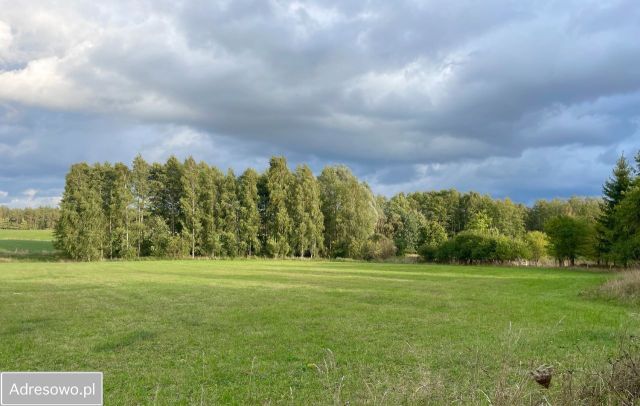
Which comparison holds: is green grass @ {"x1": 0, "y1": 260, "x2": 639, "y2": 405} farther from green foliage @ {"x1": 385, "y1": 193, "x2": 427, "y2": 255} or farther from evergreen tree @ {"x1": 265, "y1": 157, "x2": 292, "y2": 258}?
green foliage @ {"x1": 385, "y1": 193, "x2": 427, "y2": 255}

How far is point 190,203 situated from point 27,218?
324 feet

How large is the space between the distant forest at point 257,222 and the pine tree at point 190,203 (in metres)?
0.17

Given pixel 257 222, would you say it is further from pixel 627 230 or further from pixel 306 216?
pixel 627 230

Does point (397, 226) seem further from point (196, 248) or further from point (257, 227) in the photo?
point (196, 248)

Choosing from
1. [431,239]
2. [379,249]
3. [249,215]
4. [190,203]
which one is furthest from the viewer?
[431,239]

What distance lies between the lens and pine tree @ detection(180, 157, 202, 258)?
73875mm

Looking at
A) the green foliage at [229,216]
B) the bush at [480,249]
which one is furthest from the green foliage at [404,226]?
the green foliage at [229,216]

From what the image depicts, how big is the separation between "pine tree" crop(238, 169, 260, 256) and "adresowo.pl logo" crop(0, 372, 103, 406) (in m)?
73.1

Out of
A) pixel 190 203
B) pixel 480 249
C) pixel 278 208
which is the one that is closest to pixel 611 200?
pixel 480 249

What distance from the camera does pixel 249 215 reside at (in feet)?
256

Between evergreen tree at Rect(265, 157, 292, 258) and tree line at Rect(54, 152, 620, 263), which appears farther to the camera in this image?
evergreen tree at Rect(265, 157, 292, 258)

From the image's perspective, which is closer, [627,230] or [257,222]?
[627,230]

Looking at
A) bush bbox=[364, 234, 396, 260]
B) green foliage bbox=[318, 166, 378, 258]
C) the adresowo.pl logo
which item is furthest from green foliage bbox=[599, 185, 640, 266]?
the adresowo.pl logo

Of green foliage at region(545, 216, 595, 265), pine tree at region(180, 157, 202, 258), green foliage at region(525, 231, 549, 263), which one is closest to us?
green foliage at region(545, 216, 595, 265)
